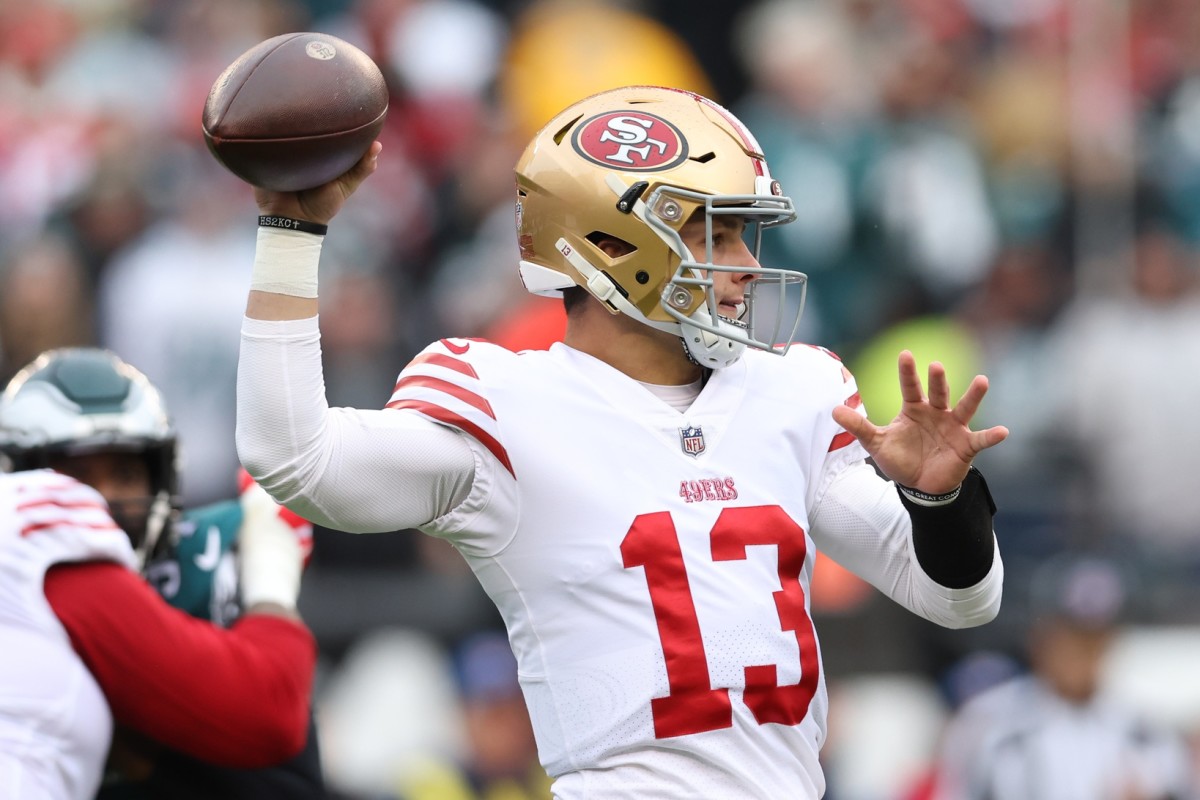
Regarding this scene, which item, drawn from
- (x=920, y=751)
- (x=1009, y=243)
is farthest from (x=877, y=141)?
(x=920, y=751)

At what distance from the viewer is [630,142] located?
3.25m

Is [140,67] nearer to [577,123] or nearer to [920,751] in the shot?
[920,751]

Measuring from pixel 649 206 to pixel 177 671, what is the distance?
1.27 meters

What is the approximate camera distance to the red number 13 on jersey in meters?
2.97

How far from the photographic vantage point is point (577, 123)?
334cm

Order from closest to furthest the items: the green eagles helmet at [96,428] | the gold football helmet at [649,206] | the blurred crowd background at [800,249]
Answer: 1. the gold football helmet at [649,206]
2. the green eagles helmet at [96,428]
3. the blurred crowd background at [800,249]

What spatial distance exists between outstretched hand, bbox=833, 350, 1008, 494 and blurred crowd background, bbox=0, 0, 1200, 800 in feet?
11.2

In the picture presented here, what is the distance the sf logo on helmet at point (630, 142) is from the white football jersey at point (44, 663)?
1.19 metres

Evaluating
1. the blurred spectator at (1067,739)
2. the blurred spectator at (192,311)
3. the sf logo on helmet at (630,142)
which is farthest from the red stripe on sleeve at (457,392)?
the blurred spectator at (192,311)

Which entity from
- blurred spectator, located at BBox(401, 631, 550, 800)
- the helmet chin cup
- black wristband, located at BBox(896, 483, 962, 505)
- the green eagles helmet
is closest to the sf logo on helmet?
the helmet chin cup

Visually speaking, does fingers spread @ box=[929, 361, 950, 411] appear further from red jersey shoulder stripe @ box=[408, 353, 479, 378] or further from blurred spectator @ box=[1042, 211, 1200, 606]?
blurred spectator @ box=[1042, 211, 1200, 606]

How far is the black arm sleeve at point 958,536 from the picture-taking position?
3.14m

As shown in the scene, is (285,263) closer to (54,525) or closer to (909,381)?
(54,525)

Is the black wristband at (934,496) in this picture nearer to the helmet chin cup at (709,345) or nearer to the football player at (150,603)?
the helmet chin cup at (709,345)
